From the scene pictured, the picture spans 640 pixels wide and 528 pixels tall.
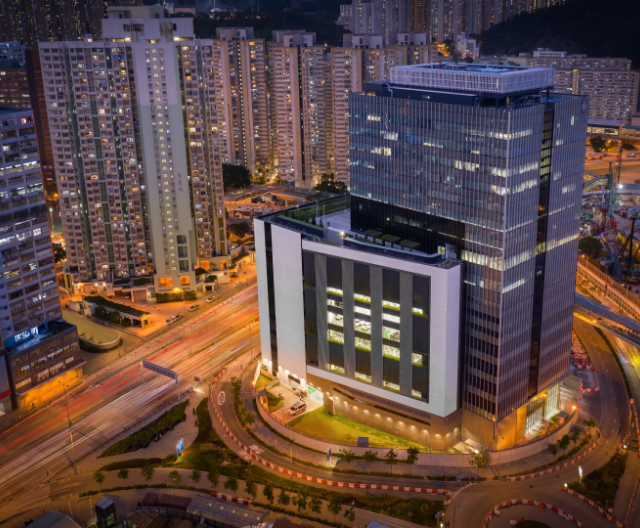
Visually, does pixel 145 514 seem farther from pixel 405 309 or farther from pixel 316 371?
pixel 405 309

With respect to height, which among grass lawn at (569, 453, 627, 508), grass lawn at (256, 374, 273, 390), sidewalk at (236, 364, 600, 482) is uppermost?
grass lawn at (256, 374, 273, 390)

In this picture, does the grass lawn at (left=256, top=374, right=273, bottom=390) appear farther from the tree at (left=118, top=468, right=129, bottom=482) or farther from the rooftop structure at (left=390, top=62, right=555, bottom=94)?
the rooftop structure at (left=390, top=62, right=555, bottom=94)

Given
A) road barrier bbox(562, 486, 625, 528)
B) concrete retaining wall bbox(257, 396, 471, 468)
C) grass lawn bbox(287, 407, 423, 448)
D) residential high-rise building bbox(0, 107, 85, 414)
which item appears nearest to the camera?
road barrier bbox(562, 486, 625, 528)

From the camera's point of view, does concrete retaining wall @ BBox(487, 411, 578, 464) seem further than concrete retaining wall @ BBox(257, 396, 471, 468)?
Yes

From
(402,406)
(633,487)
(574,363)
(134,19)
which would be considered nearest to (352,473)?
(402,406)

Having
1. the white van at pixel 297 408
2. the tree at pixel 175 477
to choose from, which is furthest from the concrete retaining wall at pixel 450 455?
the tree at pixel 175 477

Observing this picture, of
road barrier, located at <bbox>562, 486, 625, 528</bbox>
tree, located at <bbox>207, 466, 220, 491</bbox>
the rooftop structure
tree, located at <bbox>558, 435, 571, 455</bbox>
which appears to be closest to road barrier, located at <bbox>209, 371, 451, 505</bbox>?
tree, located at <bbox>207, 466, 220, 491</bbox>

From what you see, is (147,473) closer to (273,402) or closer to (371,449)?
(273,402)
